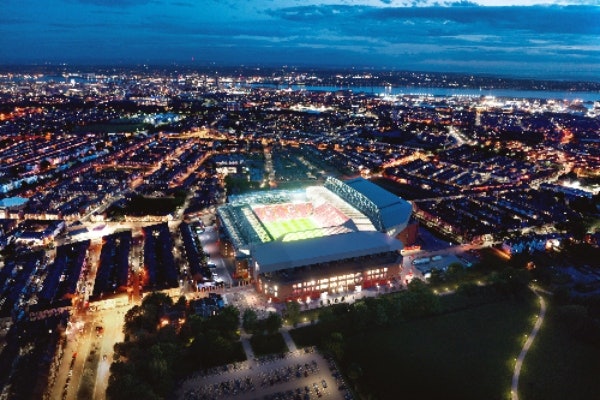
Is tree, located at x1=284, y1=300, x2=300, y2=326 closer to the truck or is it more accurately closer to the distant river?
the truck

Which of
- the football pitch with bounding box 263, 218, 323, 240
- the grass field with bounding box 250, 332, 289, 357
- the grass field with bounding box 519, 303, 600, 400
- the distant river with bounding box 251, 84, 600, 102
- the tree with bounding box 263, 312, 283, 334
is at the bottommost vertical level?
the grass field with bounding box 250, 332, 289, 357

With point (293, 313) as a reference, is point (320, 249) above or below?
above

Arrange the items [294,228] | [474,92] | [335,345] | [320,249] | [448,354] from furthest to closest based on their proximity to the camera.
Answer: [474,92] → [294,228] → [320,249] → [448,354] → [335,345]

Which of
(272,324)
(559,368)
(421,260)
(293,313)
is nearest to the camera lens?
(559,368)

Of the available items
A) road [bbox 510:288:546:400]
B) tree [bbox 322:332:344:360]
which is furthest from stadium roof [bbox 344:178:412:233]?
tree [bbox 322:332:344:360]

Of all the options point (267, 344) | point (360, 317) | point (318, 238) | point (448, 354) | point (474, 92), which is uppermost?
point (474, 92)

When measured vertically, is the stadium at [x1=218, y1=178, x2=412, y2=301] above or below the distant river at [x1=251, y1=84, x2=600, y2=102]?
below

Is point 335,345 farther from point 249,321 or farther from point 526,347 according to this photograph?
point 526,347

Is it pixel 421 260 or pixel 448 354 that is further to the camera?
pixel 421 260

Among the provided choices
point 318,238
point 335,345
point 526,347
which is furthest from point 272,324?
point 526,347
